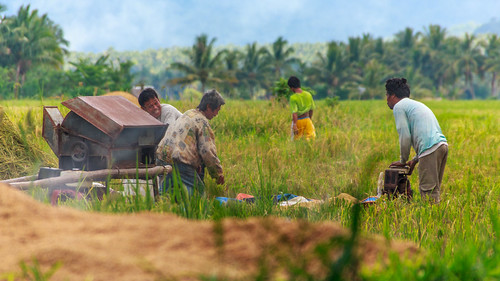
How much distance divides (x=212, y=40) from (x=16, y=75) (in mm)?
20590

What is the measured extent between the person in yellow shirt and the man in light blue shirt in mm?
3604

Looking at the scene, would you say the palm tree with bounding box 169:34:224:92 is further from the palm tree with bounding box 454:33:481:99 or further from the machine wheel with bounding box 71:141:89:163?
the machine wheel with bounding box 71:141:89:163

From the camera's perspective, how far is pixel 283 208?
4.34m

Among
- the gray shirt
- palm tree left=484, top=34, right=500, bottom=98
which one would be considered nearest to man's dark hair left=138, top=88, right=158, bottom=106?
the gray shirt

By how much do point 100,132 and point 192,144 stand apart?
45.1 inches

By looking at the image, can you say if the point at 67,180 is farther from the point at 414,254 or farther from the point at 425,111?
the point at 425,111

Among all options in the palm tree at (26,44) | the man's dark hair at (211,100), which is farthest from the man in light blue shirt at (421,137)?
the palm tree at (26,44)

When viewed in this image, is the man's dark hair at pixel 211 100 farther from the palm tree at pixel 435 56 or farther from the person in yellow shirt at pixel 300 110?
the palm tree at pixel 435 56

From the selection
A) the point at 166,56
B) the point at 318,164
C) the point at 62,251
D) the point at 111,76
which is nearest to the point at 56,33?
the point at 111,76

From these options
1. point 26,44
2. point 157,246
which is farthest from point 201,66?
point 157,246

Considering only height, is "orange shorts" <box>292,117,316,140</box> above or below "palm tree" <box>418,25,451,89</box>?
below

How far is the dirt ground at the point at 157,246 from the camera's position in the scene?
1.67 m

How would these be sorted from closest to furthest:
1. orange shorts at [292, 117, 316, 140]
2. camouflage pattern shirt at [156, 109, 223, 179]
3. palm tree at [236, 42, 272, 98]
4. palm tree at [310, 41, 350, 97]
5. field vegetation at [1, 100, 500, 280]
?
1. field vegetation at [1, 100, 500, 280]
2. camouflage pattern shirt at [156, 109, 223, 179]
3. orange shorts at [292, 117, 316, 140]
4. palm tree at [310, 41, 350, 97]
5. palm tree at [236, 42, 272, 98]

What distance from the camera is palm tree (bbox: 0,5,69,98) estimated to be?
4902 centimetres
